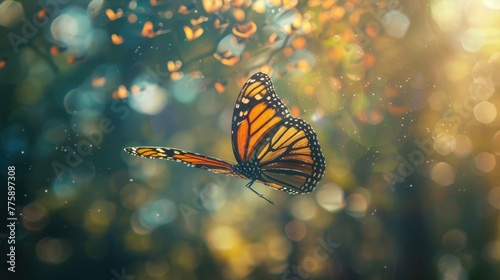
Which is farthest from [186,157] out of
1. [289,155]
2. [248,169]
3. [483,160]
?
[483,160]

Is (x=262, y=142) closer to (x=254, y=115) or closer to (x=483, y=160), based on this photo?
(x=254, y=115)

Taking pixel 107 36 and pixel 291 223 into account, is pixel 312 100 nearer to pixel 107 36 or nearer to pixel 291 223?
pixel 291 223

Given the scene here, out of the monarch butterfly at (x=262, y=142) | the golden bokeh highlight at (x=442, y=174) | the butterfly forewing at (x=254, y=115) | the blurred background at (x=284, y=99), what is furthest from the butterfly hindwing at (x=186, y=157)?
the golden bokeh highlight at (x=442, y=174)

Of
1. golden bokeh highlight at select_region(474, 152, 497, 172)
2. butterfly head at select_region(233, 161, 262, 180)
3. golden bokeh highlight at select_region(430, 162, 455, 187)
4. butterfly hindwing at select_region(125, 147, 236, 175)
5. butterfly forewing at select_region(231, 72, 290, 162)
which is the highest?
butterfly forewing at select_region(231, 72, 290, 162)

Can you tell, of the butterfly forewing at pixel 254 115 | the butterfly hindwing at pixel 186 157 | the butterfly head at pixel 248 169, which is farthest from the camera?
the butterfly head at pixel 248 169

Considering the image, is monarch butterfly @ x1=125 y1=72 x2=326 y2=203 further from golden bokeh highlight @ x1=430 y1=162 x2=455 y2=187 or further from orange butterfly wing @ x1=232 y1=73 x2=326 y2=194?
golden bokeh highlight @ x1=430 y1=162 x2=455 y2=187

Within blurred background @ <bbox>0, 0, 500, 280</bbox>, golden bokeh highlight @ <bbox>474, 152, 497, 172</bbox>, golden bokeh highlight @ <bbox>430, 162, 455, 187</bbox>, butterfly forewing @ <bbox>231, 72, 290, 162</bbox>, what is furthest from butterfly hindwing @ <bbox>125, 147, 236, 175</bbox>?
golden bokeh highlight @ <bbox>474, 152, 497, 172</bbox>

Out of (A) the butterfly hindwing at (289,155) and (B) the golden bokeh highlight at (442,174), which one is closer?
(A) the butterfly hindwing at (289,155)

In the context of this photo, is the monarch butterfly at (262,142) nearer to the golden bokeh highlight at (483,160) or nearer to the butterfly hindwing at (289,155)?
the butterfly hindwing at (289,155)
